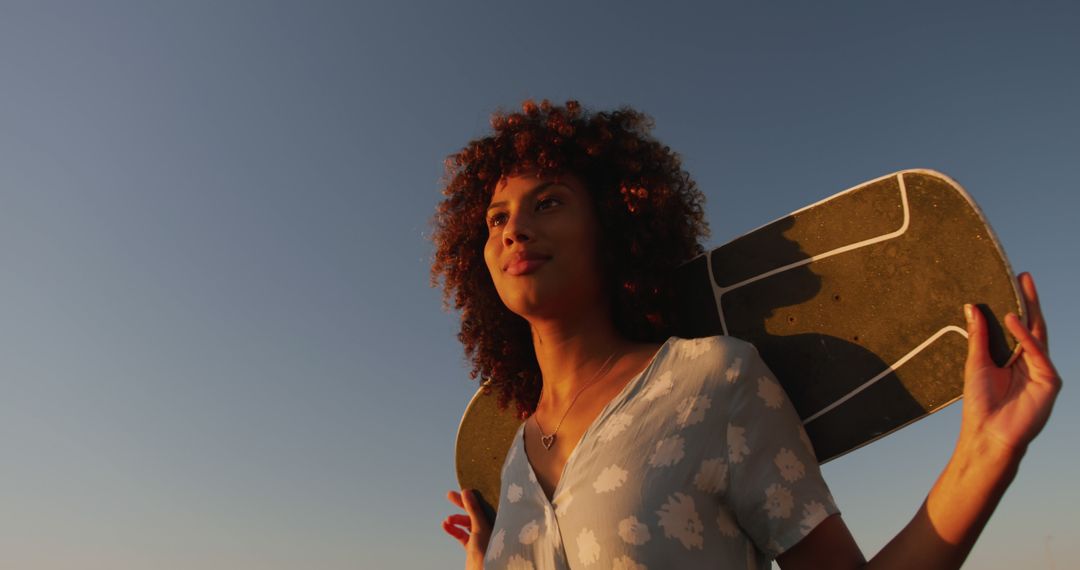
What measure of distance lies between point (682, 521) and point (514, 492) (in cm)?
69

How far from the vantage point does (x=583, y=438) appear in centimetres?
231

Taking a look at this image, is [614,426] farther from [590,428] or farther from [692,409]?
[692,409]

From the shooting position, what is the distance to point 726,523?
2.04 m

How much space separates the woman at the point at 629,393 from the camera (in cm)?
183

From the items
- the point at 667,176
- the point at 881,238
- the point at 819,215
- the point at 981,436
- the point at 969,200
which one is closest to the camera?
the point at 981,436

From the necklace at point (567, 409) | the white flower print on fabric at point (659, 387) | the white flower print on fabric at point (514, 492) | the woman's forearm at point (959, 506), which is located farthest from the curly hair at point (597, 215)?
the woman's forearm at point (959, 506)

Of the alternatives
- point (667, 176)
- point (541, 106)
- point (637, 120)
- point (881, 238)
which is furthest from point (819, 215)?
point (541, 106)

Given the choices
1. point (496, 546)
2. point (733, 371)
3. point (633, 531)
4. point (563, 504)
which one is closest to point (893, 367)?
point (733, 371)

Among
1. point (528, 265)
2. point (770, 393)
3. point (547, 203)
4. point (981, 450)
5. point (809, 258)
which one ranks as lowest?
point (981, 450)

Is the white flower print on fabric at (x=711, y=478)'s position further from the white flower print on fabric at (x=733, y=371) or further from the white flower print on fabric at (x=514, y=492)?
the white flower print on fabric at (x=514, y=492)

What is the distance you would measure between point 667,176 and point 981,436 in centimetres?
163

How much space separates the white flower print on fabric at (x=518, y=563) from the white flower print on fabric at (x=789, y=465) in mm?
791

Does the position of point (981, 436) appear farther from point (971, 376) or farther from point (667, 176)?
point (667, 176)

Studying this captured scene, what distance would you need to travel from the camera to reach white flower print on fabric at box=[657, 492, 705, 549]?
1966mm
